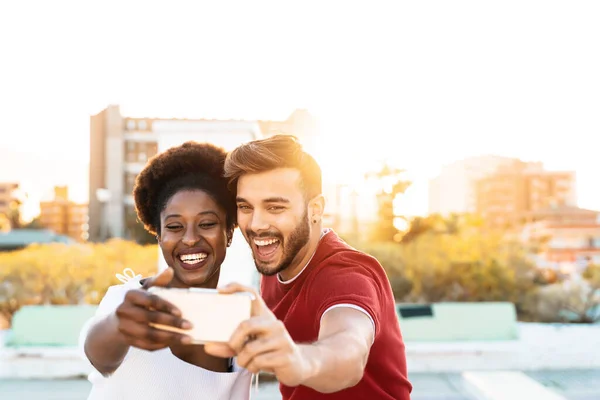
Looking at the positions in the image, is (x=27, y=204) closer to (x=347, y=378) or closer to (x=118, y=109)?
(x=118, y=109)

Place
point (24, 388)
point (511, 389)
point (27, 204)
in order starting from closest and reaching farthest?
point (511, 389) → point (24, 388) → point (27, 204)

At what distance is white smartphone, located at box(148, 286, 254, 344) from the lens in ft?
3.91

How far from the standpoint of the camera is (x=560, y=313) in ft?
36.0

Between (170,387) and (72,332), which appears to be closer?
(170,387)

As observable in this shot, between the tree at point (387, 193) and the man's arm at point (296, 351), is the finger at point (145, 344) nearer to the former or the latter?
the man's arm at point (296, 351)

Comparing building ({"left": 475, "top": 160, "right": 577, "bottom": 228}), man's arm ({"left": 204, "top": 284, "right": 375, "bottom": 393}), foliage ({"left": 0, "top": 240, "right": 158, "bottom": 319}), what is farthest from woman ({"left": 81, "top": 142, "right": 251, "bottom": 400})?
building ({"left": 475, "top": 160, "right": 577, "bottom": 228})

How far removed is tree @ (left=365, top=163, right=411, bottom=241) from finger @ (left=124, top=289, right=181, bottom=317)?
76.9 ft

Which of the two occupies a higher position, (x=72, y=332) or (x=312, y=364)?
(x=312, y=364)

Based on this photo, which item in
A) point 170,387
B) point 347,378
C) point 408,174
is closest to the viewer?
point 347,378

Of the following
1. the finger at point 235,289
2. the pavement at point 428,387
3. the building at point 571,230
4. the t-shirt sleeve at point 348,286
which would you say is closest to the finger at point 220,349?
the finger at point 235,289

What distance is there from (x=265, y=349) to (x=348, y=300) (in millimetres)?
534

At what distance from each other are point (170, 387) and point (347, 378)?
2.24 feet

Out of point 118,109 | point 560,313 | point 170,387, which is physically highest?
point 118,109

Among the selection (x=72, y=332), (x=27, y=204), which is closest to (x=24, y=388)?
(x=72, y=332)
